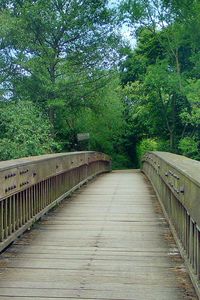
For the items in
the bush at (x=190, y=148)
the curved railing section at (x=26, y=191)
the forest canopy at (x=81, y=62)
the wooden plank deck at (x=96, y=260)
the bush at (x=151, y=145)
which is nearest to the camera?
the wooden plank deck at (x=96, y=260)

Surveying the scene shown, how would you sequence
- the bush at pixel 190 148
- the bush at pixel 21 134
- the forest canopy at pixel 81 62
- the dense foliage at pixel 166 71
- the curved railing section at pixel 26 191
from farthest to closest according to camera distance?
the bush at pixel 190 148
the dense foliage at pixel 166 71
the forest canopy at pixel 81 62
the bush at pixel 21 134
the curved railing section at pixel 26 191

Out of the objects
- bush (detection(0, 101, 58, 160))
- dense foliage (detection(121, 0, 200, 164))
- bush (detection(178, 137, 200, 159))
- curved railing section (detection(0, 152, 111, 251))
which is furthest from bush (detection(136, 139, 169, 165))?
curved railing section (detection(0, 152, 111, 251))

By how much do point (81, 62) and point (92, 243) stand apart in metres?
17.0

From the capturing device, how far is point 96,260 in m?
4.16

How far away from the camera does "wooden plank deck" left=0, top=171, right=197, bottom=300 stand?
331 cm

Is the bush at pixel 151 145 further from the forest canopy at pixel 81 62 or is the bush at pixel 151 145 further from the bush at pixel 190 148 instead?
the bush at pixel 190 148

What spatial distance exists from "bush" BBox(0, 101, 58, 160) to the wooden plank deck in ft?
22.6

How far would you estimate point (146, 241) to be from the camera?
4.94m

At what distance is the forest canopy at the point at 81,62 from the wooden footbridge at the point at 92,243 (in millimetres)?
7917

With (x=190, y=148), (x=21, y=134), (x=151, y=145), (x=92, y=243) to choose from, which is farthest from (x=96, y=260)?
(x=151, y=145)

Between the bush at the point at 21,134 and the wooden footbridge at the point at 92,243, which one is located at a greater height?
the bush at the point at 21,134

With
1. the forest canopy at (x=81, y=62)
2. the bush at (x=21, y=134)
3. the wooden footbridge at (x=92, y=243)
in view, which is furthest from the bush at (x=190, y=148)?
the wooden footbridge at (x=92, y=243)

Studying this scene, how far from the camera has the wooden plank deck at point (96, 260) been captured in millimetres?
3307

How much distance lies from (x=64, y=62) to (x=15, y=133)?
7.58m
